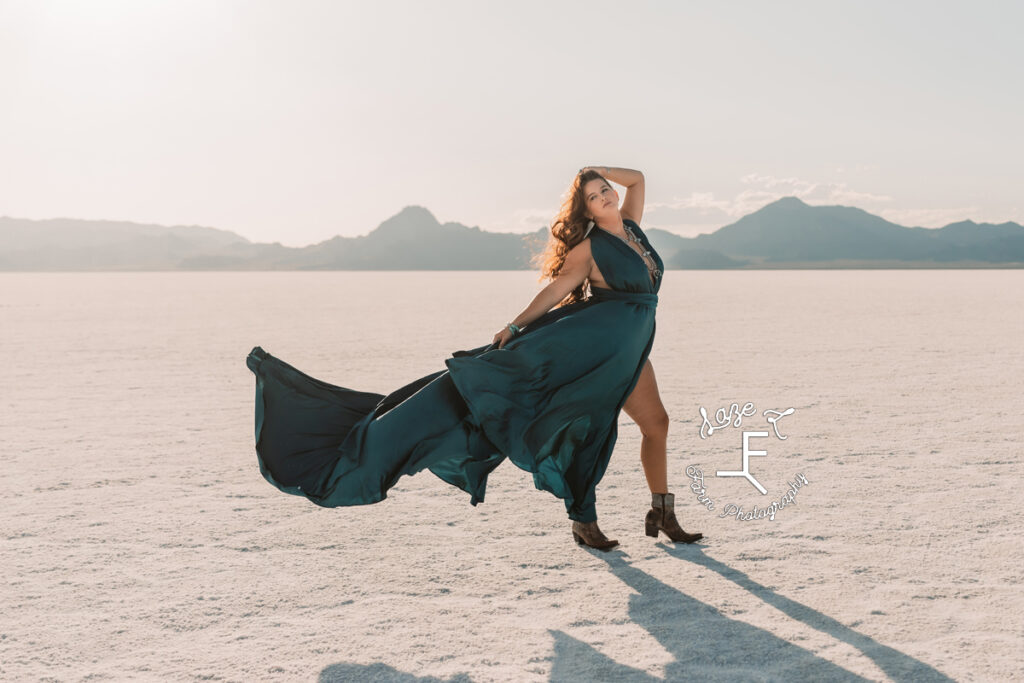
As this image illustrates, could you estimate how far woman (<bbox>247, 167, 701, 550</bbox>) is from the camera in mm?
4020

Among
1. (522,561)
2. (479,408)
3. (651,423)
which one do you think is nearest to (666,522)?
(651,423)

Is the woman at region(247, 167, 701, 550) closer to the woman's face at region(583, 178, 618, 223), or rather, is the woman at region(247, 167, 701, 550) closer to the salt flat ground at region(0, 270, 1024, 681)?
the woman's face at region(583, 178, 618, 223)

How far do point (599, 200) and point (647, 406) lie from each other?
3.66ft

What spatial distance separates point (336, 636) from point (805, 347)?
39.9 feet

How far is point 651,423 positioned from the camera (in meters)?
4.65

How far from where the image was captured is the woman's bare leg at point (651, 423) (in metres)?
4.59

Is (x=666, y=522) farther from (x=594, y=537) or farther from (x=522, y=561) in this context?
(x=522, y=561)

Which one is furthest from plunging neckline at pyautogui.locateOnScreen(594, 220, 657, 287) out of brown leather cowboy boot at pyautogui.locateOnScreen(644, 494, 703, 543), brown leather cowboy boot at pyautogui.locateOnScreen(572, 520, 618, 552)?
brown leather cowboy boot at pyautogui.locateOnScreen(572, 520, 618, 552)

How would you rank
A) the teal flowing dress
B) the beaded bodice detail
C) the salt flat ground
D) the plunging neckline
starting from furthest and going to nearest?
the beaded bodice detail < the plunging neckline < the teal flowing dress < the salt flat ground

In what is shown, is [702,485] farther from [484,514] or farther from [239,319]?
[239,319]

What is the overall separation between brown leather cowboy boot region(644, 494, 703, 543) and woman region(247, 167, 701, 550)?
29cm

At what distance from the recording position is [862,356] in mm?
12852

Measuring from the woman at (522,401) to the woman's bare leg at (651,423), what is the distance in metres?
0.12

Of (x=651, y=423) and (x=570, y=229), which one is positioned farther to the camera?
(x=651, y=423)
